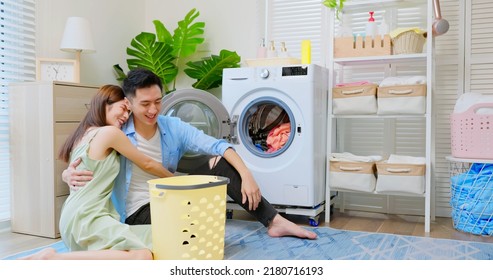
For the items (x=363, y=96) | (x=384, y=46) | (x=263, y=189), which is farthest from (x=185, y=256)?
(x=384, y=46)

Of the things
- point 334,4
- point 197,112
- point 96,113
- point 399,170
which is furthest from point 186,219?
point 334,4

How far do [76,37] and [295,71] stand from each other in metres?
1.42

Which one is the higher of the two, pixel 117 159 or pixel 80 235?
pixel 117 159

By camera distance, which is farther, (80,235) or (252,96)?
(252,96)

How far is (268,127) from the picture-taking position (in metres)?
2.90

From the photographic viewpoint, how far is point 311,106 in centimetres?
262

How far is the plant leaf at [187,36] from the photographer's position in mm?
3414

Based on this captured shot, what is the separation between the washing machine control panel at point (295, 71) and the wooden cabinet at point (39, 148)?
1.19 meters

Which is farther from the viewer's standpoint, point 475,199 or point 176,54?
point 176,54

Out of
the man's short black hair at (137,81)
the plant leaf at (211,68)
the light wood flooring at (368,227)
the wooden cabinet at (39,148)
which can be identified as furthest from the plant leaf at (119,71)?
the man's short black hair at (137,81)

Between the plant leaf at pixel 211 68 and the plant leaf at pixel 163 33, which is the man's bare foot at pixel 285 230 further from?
the plant leaf at pixel 163 33

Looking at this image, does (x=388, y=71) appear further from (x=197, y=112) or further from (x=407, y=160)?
(x=197, y=112)

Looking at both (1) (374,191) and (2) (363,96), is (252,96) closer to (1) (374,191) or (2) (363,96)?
(2) (363,96)
